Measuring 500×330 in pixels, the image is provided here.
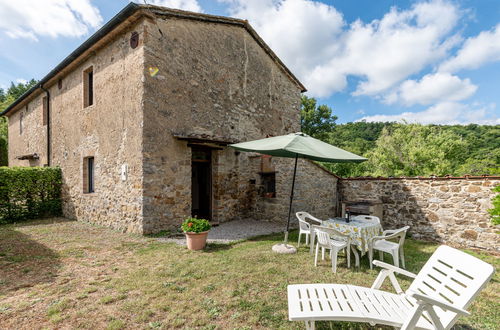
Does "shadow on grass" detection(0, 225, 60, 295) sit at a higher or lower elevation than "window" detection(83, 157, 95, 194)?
lower

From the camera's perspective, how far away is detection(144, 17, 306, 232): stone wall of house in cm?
661

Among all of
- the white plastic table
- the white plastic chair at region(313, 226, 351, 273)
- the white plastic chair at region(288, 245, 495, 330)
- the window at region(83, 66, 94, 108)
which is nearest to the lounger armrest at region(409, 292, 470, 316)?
the white plastic chair at region(288, 245, 495, 330)

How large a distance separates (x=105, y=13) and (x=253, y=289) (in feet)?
26.6

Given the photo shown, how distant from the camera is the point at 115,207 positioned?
7184 mm

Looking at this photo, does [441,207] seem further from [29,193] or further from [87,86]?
[29,193]

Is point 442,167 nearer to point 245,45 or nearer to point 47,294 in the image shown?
point 245,45

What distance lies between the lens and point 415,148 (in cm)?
1614

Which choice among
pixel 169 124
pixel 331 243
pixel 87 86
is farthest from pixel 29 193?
pixel 331 243

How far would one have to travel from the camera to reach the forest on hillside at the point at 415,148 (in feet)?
50.4

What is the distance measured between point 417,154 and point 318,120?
1119cm

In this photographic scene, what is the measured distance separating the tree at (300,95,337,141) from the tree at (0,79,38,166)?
83.0 feet

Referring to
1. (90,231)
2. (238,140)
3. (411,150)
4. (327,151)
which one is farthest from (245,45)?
(411,150)

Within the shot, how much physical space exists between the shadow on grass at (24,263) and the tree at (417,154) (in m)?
18.0

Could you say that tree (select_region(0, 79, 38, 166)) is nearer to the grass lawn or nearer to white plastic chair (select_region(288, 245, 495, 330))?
the grass lawn
